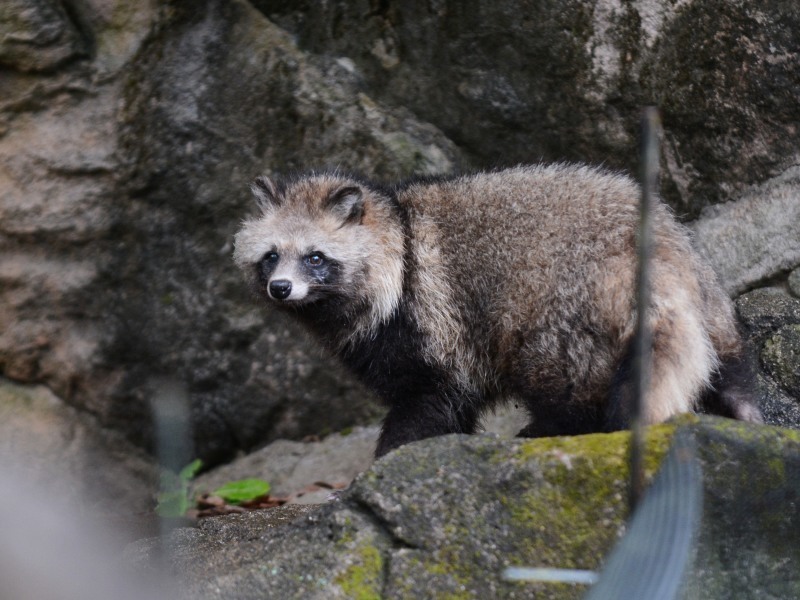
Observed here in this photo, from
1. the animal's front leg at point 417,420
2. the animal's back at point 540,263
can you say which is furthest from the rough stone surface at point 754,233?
the animal's front leg at point 417,420

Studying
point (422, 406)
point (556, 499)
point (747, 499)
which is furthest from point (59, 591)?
point (422, 406)

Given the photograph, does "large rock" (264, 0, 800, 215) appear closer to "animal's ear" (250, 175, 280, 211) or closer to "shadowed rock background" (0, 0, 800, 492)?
"shadowed rock background" (0, 0, 800, 492)

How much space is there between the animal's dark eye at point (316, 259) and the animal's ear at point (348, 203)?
0.82 feet

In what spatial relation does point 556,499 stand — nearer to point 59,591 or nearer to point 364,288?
point 364,288

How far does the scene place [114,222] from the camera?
6.95 meters

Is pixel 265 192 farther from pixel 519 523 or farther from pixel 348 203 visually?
pixel 519 523

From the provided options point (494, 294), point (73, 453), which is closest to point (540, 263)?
point (494, 294)

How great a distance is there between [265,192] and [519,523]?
2880 millimetres

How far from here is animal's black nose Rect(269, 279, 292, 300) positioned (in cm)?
517

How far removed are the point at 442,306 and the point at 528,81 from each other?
1974mm

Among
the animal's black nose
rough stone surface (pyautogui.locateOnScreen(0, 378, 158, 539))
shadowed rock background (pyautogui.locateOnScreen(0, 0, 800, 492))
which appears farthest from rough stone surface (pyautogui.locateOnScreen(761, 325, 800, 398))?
rough stone surface (pyautogui.locateOnScreen(0, 378, 158, 539))

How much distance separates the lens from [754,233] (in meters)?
5.93

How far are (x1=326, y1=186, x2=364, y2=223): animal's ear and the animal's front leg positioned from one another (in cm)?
108

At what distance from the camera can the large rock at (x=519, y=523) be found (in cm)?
344
